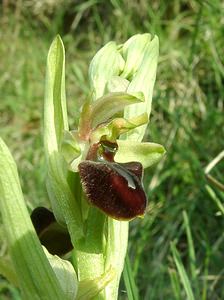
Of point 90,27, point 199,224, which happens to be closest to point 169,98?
point 199,224

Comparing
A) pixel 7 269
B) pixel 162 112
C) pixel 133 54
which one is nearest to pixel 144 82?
pixel 133 54

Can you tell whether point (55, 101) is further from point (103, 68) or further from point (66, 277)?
point (66, 277)

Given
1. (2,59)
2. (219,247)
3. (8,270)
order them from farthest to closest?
1. (2,59)
2. (219,247)
3. (8,270)

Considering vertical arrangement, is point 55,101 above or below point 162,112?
above

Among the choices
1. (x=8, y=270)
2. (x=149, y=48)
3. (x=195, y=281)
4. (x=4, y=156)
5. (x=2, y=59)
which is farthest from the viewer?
(x=2, y=59)

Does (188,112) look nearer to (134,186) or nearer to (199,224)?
(199,224)

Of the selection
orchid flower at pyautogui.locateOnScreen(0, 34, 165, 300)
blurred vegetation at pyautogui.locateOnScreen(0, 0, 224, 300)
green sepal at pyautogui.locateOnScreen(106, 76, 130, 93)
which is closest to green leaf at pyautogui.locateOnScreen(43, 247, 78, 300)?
orchid flower at pyautogui.locateOnScreen(0, 34, 165, 300)
